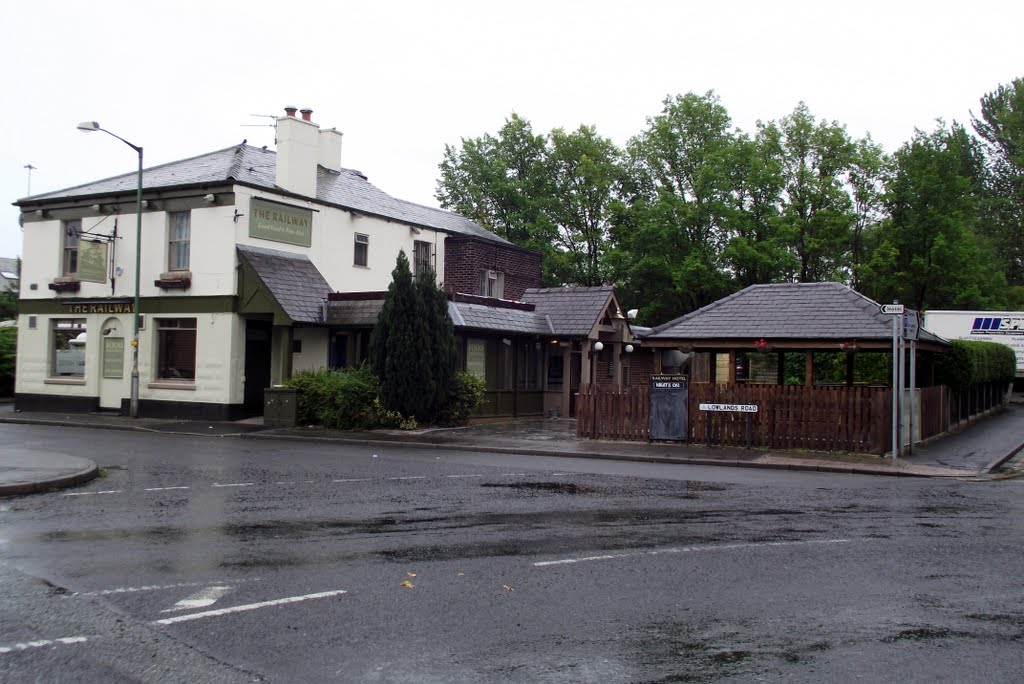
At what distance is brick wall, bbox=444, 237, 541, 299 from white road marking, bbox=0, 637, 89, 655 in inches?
1012

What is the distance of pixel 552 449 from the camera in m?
18.8

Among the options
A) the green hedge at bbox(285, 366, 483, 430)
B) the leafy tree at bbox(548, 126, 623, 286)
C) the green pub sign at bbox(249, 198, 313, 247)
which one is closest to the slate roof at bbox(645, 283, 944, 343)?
the green hedge at bbox(285, 366, 483, 430)

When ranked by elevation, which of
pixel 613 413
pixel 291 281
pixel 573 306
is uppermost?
pixel 291 281

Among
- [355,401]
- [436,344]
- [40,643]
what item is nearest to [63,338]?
[355,401]

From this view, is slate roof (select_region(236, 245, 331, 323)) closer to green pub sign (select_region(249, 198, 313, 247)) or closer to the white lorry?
green pub sign (select_region(249, 198, 313, 247))

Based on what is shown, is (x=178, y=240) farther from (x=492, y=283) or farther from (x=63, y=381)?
(x=492, y=283)

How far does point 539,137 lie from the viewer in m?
56.1

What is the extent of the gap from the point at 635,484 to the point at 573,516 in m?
3.38

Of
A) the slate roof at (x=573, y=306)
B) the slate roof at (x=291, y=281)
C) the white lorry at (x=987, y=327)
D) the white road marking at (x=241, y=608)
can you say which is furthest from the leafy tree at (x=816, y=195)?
the white road marking at (x=241, y=608)

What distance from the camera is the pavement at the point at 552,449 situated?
1384 cm

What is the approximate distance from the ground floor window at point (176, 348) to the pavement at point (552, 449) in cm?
162

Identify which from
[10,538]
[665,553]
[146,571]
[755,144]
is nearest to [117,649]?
[146,571]

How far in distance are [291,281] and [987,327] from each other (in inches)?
1172

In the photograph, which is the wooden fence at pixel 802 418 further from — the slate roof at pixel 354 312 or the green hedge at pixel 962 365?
the slate roof at pixel 354 312
